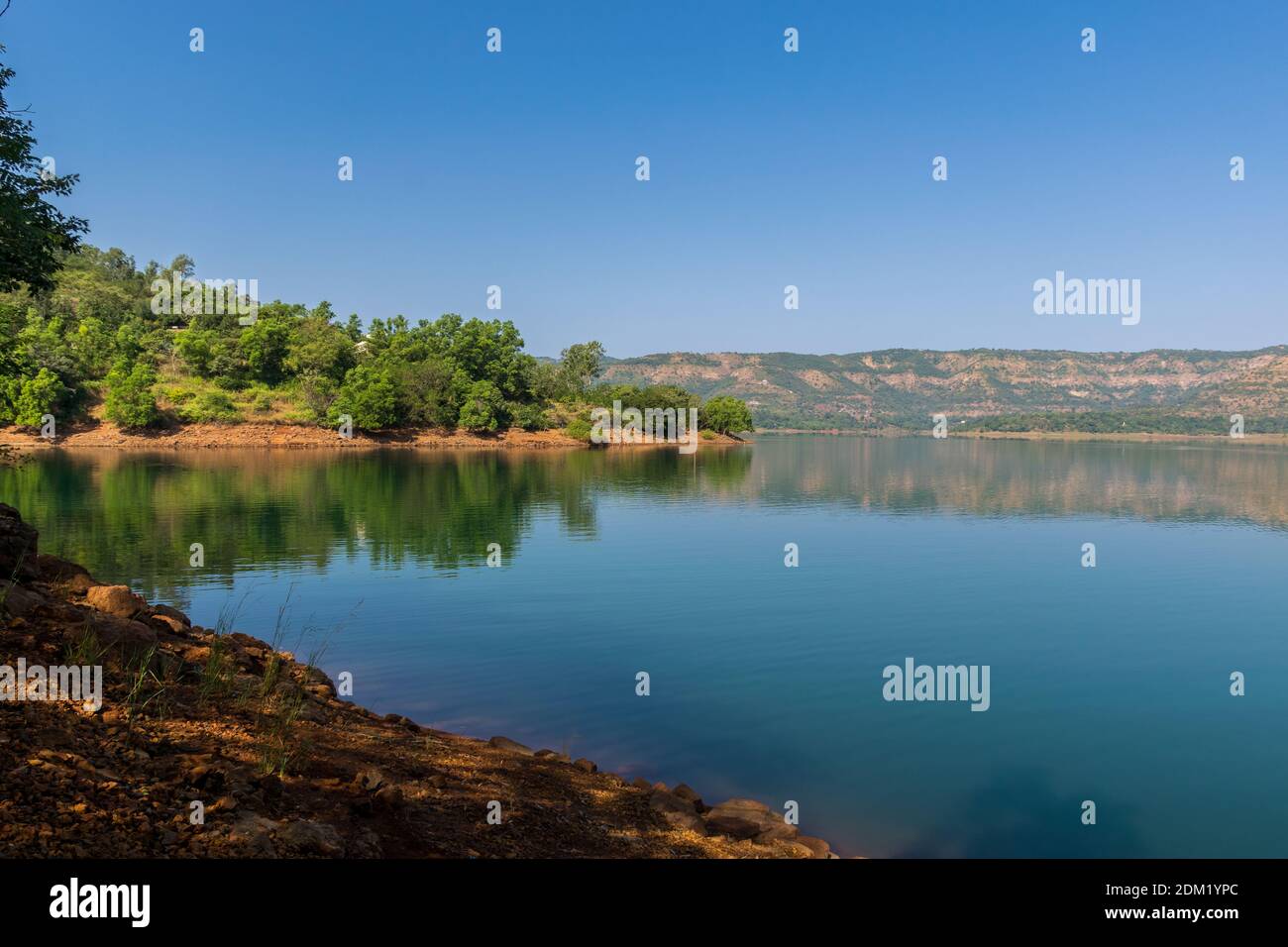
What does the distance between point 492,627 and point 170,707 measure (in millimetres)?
12469

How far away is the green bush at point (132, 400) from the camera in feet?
305

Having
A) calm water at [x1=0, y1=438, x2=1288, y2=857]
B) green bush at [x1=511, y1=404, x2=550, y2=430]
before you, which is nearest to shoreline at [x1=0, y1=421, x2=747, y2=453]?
green bush at [x1=511, y1=404, x2=550, y2=430]

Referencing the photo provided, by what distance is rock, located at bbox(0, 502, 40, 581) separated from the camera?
12172 millimetres

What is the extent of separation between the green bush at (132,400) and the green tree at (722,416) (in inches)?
3593

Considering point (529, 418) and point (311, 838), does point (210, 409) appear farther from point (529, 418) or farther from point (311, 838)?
point (311, 838)

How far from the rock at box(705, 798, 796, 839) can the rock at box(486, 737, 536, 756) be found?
323 centimetres

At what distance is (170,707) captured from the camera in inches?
378

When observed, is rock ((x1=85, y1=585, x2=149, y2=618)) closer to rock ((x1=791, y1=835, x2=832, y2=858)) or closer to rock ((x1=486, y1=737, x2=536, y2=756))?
rock ((x1=486, y1=737, x2=536, y2=756))

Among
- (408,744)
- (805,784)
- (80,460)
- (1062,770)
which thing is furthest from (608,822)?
(80,460)

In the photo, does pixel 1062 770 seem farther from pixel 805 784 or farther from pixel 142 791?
pixel 142 791

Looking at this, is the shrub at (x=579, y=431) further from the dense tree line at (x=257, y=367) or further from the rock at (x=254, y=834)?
the rock at (x=254, y=834)

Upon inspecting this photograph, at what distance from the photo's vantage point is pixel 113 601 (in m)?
12.6

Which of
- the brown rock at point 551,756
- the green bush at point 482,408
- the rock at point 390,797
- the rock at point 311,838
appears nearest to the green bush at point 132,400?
the green bush at point 482,408

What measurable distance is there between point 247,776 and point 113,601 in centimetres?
632
